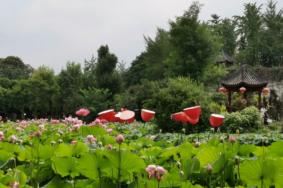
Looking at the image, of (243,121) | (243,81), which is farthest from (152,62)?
(243,121)

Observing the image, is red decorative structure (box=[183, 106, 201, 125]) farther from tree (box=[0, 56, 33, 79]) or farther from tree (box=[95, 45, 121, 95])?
tree (box=[0, 56, 33, 79])

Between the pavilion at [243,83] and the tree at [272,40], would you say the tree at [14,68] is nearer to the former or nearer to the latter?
the tree at [272,40]

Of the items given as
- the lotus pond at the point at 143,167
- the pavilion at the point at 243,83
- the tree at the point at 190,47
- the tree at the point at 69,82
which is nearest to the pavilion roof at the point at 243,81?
the pavilion at the point at 243,83

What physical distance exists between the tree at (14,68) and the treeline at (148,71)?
6.64 m

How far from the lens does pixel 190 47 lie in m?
30.7

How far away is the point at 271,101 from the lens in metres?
27.6

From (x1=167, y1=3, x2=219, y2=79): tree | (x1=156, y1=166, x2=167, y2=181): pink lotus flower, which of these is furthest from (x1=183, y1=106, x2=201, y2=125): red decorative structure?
(x1=167, y1=3, x2=219, y2=79): tree


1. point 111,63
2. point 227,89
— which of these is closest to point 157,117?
point 227,89

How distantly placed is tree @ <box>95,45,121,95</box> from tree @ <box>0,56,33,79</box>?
788 inches

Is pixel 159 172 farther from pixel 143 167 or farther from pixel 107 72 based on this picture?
pixel 107 72

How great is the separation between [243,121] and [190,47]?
60.5 feet

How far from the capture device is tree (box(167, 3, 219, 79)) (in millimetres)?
30484

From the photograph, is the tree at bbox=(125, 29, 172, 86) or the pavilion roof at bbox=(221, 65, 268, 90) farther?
the tree at bbox=(125, 29, 172, 86)

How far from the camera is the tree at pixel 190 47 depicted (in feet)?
100
